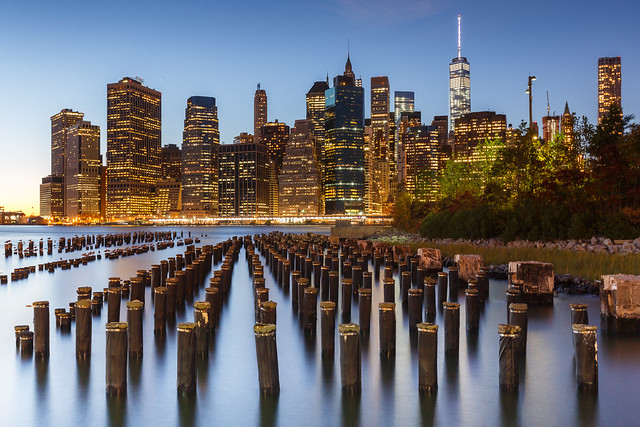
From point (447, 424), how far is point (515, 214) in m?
27.2

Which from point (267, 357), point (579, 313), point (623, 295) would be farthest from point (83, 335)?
point (623, 295)

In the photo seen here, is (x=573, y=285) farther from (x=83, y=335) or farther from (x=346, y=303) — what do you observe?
(x=83, y=335)

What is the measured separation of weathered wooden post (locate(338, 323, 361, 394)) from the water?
234 millimetres

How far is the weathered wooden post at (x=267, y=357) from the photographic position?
834 cm

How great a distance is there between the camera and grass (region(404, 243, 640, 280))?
60.7ft

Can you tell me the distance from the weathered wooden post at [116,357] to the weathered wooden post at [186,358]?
88cm

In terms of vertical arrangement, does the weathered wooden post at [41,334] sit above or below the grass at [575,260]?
below

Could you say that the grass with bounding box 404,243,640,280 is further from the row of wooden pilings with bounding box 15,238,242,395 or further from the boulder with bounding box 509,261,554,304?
the row of wooden pilings with bounding box 15,238,242,395

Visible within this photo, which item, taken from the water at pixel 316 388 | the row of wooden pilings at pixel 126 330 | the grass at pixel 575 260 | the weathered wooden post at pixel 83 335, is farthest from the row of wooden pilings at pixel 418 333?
the grass at pixel 575 260

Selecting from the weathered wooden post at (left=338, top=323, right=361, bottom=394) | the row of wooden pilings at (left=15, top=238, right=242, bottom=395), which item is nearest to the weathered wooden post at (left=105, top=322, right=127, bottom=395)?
the row of wooden pilings at (left=15, top=238, right=242, bottom=395)

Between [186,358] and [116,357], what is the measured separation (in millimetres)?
1078

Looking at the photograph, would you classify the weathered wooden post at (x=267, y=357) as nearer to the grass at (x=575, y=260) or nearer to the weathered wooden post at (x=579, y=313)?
the weathered wooden post at (x=579, y=313)

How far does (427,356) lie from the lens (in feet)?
27.9

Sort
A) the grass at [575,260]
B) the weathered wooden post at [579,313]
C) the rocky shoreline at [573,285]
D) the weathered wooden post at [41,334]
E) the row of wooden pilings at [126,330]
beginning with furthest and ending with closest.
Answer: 1. the rocky shoreline at [573,285]
2. the grass at [575,260]
3. the weathered wooden post at [579,313]
4. the weathered wooden post at [41,334]
5. the row of wooden pilings at [126,330]
